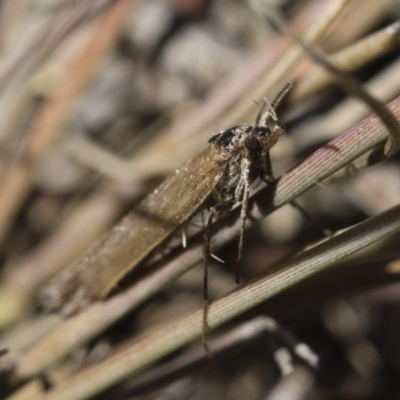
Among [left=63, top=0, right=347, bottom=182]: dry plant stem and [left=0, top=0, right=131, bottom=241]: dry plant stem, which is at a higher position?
[left=0, top=0, right=131, bottom=241]: dry plant stem

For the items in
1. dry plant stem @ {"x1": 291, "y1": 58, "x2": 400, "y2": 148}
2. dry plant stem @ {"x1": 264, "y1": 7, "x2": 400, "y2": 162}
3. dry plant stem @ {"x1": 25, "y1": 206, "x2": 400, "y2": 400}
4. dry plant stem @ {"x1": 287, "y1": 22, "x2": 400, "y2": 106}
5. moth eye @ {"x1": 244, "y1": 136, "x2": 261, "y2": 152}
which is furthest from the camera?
dry plant stem @ {"x1": 291, "y1": 58, "x2": 400, "y2": 148}

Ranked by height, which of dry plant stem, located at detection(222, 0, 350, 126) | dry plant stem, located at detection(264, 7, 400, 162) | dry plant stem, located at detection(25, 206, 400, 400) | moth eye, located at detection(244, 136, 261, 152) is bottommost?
dry plant stem, located at detection(25, 206, 400, 400)

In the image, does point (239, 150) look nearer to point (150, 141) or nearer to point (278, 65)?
point (278, 65)

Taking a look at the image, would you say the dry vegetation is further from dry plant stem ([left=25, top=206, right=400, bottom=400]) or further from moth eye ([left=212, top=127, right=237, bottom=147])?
moth eye ([left=212, top=127, right=237, bottom=147])

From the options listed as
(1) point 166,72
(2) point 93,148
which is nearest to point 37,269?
(2) point 93,148

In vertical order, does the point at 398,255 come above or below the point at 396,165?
below

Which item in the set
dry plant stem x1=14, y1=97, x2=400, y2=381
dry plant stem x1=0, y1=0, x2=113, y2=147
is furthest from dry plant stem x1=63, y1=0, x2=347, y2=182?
dry plant stem x1=14, y1=97, x2=400, y2=381
